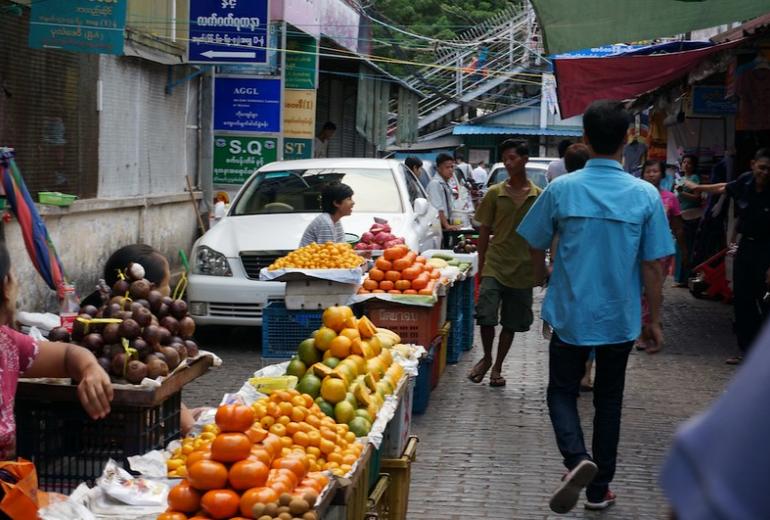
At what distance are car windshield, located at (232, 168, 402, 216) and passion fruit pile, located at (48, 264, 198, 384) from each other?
6.74m

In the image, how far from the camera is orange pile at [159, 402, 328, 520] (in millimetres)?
3756

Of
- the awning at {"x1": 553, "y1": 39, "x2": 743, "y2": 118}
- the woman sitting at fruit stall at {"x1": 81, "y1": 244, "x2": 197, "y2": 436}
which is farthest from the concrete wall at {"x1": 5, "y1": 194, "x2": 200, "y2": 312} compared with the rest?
the awning at {"x1": 553, "y1": 39, "x2": 743, "y2": 118}

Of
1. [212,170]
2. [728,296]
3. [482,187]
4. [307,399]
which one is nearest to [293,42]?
[212,170]

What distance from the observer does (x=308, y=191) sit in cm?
1241

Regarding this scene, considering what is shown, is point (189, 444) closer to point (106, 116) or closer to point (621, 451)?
point (621, 451)

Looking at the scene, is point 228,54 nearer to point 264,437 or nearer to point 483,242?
point 483,242

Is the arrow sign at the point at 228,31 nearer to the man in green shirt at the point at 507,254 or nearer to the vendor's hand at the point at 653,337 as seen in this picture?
the man in green shirt at the point at 507,254

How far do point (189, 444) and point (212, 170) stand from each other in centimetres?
1485

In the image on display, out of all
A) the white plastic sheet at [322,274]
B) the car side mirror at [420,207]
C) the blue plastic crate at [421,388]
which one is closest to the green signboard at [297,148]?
the car side mirror at [420,207]

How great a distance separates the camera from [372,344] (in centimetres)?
634

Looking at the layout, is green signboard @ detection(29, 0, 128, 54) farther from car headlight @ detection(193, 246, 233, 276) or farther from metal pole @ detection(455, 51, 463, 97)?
metal pole @ detection(455, 51, 463, 97)

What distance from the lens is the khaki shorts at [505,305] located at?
932 centimetres

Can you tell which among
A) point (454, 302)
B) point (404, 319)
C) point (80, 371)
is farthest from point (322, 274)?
point (80, 371)

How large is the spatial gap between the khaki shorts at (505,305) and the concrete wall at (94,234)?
505 centimetres
